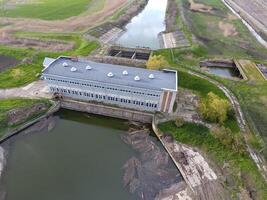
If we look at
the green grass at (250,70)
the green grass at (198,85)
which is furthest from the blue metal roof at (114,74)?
the green grass at (250,70)

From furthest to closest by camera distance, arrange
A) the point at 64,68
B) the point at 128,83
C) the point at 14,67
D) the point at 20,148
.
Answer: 1. the point at 14,67
2. the point at 64,68
3. the point at 128,83
4. the point at 20,148

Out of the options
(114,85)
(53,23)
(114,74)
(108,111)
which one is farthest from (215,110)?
(53,23)

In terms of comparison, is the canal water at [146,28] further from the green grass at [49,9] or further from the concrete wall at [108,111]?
the concrete wall at [108,111]

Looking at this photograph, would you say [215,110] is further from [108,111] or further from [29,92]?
[29,92]

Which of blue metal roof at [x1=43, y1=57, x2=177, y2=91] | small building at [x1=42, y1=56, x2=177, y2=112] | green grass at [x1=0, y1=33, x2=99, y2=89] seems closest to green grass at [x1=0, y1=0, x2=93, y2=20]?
green grass at [x1=0, y1=33, x2=99, y2=89]

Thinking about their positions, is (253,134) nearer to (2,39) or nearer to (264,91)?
(264,91)

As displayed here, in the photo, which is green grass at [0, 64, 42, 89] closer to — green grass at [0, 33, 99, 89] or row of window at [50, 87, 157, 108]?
green grass at [0, 33, 99, 89]

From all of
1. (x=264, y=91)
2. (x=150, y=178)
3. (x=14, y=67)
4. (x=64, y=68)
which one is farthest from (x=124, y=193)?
(x=14, y=67)
